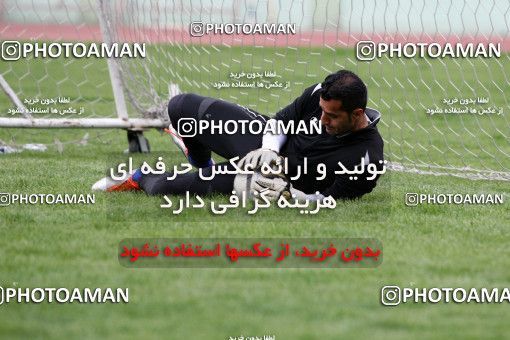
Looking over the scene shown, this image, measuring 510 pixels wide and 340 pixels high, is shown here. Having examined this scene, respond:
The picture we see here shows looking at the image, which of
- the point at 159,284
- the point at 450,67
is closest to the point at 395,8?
the point at 159,284

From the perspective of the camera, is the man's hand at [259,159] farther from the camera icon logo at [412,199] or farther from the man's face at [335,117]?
the camera icon logo at [412,199]

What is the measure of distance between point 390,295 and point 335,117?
7.00 ft

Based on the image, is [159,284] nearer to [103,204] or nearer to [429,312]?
[429,312]

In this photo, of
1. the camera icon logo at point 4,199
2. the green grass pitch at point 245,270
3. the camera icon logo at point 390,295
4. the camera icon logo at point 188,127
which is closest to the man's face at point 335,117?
the green grass pitch at point 245,270

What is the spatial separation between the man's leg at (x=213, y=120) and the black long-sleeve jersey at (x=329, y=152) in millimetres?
272

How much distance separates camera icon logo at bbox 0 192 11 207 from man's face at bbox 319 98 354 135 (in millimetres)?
2276

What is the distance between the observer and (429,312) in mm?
4730

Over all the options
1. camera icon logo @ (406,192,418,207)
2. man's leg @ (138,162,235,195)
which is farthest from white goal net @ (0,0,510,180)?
man's leg @ (138,162,235,195)

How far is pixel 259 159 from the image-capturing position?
7109mm

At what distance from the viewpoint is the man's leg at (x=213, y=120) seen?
24.8 ft

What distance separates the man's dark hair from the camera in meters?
6.72

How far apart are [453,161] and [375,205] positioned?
11.4 feet

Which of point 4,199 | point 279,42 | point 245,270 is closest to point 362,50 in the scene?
point 279,42

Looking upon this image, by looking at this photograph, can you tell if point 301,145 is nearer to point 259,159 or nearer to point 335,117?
point 259,159
